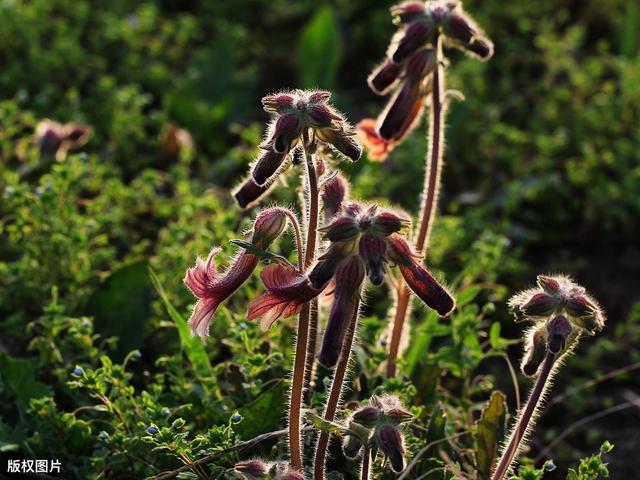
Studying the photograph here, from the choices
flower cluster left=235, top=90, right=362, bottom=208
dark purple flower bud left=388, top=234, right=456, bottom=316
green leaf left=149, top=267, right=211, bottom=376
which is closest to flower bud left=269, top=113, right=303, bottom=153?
flower cluster left=235, top=90, right=362, bottom=208

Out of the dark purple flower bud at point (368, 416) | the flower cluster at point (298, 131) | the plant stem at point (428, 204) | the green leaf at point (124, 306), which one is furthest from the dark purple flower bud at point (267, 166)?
the green leaf at point (124, 306)

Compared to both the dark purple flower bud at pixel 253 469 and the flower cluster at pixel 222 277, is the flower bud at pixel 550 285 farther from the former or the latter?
the dark purple flower bud at pixel 253 469

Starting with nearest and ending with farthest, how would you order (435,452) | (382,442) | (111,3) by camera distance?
(382,442), (435,452), (111,3)

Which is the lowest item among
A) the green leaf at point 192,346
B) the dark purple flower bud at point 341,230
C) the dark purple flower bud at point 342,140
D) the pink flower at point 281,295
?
the green leaf at point 192,346

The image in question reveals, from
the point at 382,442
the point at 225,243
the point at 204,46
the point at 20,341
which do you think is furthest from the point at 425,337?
the point at 204,46

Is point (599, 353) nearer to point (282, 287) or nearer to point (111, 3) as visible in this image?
point (282, 287)

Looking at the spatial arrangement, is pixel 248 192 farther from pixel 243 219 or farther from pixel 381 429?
pixel 243 219
